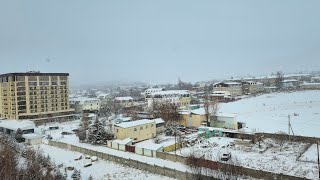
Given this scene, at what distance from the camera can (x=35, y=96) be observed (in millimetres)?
41562

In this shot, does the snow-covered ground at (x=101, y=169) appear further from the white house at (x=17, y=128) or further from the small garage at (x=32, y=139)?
the white house at (x=17, y=128)

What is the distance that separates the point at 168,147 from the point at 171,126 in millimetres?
7414

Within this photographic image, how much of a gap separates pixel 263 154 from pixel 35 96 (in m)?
33.0

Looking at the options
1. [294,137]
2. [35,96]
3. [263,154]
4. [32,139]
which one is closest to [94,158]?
[32,139]

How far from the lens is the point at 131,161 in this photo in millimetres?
18391

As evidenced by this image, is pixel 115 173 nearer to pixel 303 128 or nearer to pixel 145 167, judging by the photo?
pixel 145 167

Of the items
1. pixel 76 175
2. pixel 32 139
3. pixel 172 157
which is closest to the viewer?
pixel 76 175

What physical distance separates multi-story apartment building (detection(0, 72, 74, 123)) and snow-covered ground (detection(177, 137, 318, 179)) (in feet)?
87.9

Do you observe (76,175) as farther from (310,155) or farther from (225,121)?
(225,121)

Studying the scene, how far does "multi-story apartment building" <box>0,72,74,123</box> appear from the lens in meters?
40.5

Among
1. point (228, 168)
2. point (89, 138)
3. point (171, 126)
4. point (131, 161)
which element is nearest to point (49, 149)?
point (89, 138)

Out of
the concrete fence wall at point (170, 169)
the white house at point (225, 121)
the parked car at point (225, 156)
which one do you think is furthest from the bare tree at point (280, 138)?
the concrete fence wall at point (170, 169)

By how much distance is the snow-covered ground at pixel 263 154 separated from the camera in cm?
1577

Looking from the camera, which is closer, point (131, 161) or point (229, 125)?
point (131, 161)
